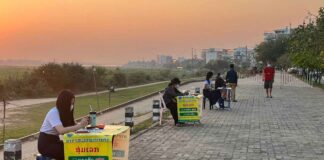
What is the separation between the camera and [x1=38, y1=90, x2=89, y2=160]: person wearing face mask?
23.4 feet

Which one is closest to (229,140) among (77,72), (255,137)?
(255,137)

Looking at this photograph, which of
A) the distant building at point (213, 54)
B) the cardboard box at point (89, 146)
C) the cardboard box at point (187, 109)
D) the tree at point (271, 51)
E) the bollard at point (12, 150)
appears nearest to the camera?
the cardboard box at point (89, 146)

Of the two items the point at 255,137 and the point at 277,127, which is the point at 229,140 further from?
the point at 277,127

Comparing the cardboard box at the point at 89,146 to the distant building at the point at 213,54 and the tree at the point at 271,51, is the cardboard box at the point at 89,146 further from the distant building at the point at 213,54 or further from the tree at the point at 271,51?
the distant building at the point at 213,54

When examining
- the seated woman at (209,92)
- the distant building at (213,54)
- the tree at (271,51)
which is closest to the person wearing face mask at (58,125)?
the seated woman at (209,92)

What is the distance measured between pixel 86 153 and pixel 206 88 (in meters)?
13.3

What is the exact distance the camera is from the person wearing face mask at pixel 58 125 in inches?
281

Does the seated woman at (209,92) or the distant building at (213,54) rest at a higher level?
the distant building at (213,54)

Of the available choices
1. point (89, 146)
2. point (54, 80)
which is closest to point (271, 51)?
point (54, 80)

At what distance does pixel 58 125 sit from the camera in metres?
7.16

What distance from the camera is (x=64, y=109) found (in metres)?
7.20

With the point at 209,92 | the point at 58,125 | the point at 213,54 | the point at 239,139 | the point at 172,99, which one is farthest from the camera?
the point at 213,54

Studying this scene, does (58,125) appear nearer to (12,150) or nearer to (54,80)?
(12,150)

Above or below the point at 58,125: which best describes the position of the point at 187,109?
below
